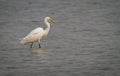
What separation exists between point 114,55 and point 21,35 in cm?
525

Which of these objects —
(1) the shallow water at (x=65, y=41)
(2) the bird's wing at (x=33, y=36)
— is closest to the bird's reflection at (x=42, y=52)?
(1) the shallow water at (x=65, y=41)

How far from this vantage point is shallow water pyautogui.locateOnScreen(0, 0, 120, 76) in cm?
1541

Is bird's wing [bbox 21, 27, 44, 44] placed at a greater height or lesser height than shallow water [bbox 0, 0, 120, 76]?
greater

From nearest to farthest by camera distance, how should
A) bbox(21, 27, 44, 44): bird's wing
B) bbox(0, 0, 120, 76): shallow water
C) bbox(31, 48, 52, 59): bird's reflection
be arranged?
1. bbox(0, 0, 120, 76): shallow water
2. bbox(31, 48, 52, 59): bird's reflection
3. bbox(21, 27, 44, 44): bird's wing

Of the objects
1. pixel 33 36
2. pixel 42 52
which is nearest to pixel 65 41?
pixel 33 36

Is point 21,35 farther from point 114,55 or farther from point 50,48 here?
point 114,55

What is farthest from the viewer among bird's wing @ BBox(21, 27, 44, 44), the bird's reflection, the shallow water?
bird's wing @ BBox(21, 27, 44, 44)

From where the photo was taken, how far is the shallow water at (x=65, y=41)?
1541 centimetres

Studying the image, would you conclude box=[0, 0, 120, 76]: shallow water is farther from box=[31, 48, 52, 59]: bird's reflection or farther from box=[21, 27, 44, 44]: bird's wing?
box=[21, 27, 44, 44]: bird's wing

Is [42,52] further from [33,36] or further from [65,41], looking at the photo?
[65,41]

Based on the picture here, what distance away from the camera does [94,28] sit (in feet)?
77.5

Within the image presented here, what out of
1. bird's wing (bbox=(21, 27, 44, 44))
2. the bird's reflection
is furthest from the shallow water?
bird's wing (bbox=(21, 27, 44, 44))

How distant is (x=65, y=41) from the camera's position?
20203 millimetres

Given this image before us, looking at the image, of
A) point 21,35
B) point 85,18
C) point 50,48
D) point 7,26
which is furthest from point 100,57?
point 85,18
